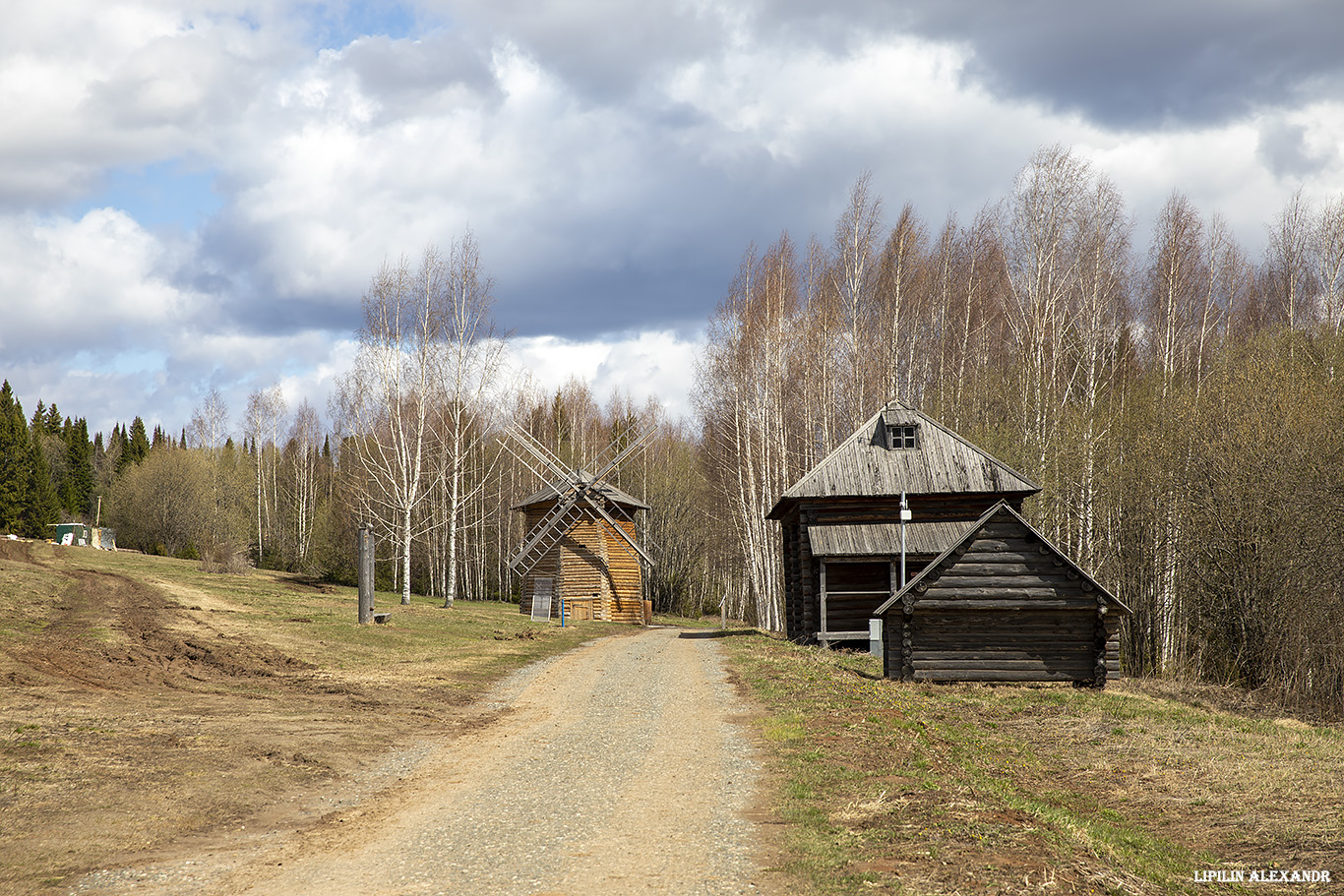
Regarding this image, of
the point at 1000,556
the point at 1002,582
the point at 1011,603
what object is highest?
the point at 1000,556

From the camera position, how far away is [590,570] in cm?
4669

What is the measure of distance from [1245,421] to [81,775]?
1131 inches

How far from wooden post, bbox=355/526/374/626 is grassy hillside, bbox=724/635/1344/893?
16434mm

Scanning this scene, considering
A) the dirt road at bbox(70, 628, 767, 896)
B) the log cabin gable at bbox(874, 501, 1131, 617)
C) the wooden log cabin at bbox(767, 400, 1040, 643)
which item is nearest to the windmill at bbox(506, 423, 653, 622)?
the wooden log cabin at bbox(767, 400, 1040, 643)

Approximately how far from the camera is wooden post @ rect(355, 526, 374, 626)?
30469 millimetres

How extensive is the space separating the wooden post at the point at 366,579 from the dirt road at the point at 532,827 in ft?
52.7

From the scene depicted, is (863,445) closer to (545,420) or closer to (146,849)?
(146,849)

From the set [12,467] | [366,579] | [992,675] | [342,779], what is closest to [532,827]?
[342,779]

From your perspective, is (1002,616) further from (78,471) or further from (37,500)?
(78,471)

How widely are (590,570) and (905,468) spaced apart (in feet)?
67.4

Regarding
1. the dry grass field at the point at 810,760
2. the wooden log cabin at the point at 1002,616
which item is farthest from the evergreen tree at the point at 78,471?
the wooden log cabin at the point at 1002,616

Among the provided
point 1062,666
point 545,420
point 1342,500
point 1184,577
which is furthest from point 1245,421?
point 545,420

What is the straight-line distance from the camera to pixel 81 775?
413 inches

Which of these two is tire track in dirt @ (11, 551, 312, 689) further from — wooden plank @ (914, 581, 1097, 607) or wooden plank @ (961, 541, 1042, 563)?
wooden plank @ (961, 541, 1042, 563)
